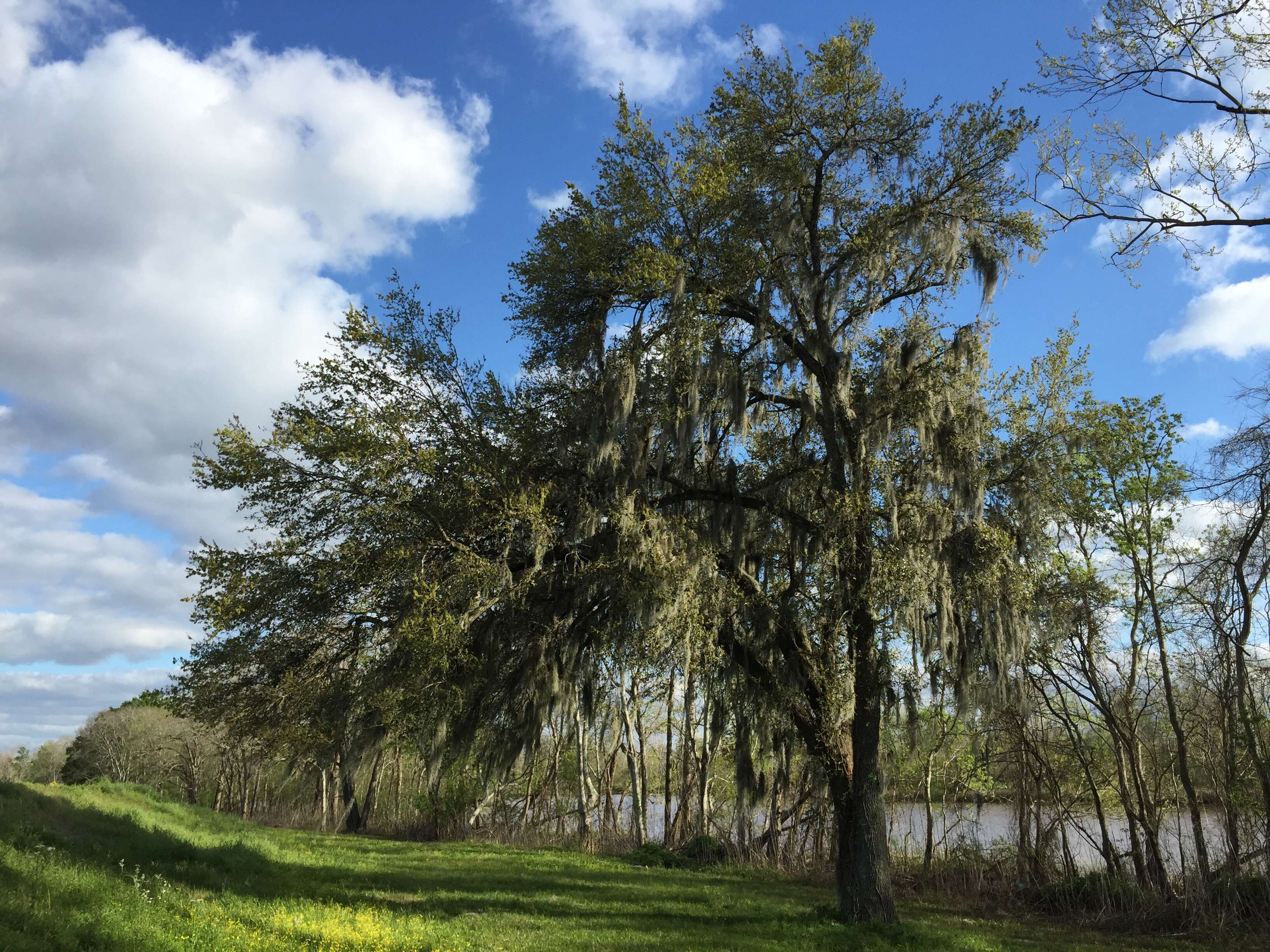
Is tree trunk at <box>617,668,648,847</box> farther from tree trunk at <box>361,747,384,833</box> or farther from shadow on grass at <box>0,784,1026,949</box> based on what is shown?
tree trunk at <box>361,747,384,833</box>

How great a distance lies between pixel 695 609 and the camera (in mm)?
10672

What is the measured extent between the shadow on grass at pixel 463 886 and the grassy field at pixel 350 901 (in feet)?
0.14

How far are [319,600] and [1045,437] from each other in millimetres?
10798

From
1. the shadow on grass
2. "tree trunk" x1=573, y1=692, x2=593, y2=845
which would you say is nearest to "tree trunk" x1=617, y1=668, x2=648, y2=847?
"tree trunk" x1=573, y1=692, x2=593, y2=845

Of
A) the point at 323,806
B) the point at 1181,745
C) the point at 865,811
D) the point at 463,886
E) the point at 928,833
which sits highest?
the point at 1181,745

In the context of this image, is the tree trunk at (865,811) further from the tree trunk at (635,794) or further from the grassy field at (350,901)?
the tree trunk at (635,794)

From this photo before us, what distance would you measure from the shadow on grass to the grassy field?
43 millimetres

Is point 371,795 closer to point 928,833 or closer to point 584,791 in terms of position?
point 584,791

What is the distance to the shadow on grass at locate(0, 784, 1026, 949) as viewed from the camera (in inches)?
393

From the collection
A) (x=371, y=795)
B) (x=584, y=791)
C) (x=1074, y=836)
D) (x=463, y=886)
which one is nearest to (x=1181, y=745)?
(x=1074, y=836)

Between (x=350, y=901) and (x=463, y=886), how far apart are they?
300cm

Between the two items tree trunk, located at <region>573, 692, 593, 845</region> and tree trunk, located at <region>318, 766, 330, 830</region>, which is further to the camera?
tree trunk, located at <region>318, 766, 330, 830</region>

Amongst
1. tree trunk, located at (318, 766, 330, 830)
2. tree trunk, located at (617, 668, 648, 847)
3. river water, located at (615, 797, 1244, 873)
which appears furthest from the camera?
tree trunk, located at (318, 766, 330, 830)

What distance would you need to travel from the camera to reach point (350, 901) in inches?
447
